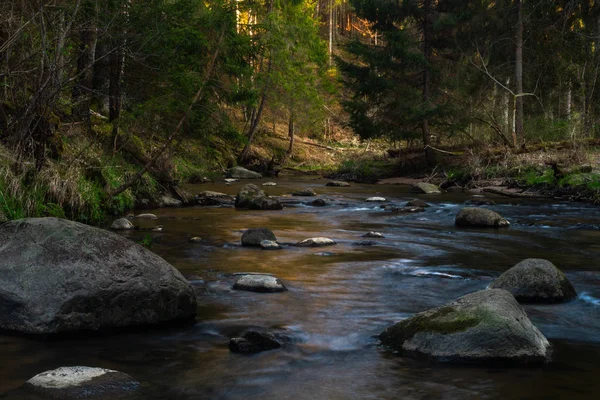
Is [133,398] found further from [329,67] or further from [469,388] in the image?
[329,67]

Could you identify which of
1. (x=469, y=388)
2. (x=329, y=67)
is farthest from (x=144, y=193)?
(x=329, y=67)

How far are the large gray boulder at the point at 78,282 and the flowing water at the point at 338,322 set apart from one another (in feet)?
0.61

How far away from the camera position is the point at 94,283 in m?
5.44

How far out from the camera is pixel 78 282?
17.7 ft

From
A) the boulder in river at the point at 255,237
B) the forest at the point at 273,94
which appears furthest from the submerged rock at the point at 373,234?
the forest at the point at 273,94

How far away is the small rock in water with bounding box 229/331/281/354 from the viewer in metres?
5.19

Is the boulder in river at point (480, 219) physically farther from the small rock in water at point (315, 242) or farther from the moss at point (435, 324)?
the moss at point (435, 324)

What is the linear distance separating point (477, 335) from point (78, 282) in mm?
3405

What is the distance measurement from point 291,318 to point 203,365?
1435 mm

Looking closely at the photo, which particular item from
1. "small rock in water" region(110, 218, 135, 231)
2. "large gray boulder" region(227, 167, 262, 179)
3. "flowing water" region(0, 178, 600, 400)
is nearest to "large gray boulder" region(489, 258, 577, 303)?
"flowing water" region(0, 178, 600, 400)

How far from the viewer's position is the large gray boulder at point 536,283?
668 cm

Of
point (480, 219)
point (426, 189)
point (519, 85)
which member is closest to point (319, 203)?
point (480, 219)

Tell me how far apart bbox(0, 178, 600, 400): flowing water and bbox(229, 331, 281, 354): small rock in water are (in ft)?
0.32

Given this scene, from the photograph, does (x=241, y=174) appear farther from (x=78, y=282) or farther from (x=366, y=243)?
Result: (x=78, y=282)
